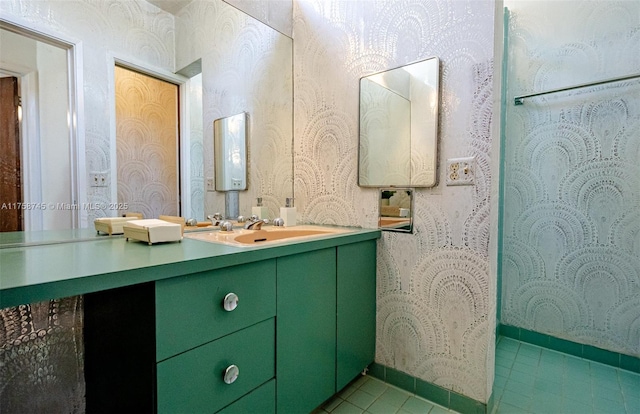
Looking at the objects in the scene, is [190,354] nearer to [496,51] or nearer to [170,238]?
[170,238]

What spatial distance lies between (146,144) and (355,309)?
3.71 feet

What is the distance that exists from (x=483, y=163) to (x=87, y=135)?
4.86 ft

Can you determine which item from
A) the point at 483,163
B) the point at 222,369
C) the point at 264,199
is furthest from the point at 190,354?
the point at 483,163

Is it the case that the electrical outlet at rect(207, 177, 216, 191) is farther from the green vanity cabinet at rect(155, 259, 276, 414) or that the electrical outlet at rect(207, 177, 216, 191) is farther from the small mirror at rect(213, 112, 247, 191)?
the green vanity cabinet at rect(155, 259, 276, 414)

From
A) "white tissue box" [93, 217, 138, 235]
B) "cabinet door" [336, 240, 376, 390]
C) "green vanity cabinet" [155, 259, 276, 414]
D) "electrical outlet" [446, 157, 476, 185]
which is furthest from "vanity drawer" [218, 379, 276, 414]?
"electrical outlet" [446, 157, 476, 185]

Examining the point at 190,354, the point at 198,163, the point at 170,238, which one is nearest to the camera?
the point at 190,354

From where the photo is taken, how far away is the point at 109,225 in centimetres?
112

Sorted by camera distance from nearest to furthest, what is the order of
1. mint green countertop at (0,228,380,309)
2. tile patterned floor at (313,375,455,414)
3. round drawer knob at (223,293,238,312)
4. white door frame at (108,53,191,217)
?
→ mint green countertop at (0,228,380,309) → round drawer knob at (223,293,238,312) → white door frame at (108,53,191,217) → tile patterned floor at (313,375,455,414)

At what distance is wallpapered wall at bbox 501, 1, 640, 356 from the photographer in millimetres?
1670

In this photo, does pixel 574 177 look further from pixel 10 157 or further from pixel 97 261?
pixel 10 157

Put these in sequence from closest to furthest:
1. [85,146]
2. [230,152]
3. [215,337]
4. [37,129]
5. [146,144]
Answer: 1. [215,337]
2. [37,129]
3. [85,146]
4. [146,144]
5. [230,152]

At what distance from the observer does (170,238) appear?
105 centimetres

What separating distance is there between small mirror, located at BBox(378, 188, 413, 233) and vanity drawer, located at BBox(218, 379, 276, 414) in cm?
85

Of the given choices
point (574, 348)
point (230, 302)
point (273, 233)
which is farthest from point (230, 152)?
point (574, 348)
